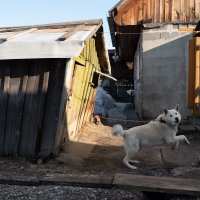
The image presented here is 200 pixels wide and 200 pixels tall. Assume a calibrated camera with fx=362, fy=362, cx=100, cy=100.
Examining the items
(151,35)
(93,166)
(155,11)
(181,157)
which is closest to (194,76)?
(151,35)

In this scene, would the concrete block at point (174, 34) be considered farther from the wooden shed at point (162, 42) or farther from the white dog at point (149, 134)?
the white dog at point (149, 134)

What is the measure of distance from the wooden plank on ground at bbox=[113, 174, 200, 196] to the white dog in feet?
6.81

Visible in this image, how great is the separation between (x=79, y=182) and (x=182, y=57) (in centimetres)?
944

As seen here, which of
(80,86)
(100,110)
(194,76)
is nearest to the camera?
(80,86)

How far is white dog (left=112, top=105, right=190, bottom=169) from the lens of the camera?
24.5ft

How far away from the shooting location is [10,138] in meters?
7.75

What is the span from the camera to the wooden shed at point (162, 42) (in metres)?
13.7

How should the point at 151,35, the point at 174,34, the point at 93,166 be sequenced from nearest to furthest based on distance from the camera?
the point at 93,166 < the point at 174,34 < the point at 151,35

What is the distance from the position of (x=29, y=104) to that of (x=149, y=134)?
103 inches

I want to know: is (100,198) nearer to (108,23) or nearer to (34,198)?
(34,198)

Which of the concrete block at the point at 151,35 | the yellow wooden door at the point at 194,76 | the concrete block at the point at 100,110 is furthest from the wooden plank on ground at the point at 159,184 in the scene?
the concrete block at the point at 100,110

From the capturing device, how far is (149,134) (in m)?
7.59

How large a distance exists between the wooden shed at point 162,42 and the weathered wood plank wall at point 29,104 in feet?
21.7

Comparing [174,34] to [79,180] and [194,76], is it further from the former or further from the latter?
[79,180]
